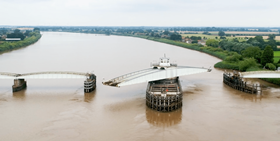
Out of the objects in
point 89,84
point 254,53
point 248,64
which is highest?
point 254,53

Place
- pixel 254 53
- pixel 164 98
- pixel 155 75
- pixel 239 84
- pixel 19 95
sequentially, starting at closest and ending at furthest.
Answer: pixel 164 98 → pixel 155 75 → pixel 19 95 → pixel 239 84 → pixel 254 53

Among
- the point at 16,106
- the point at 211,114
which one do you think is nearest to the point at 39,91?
the point at 16,106

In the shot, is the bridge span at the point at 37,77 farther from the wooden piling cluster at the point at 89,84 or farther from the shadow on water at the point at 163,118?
the shadow on water at the point at 163,118

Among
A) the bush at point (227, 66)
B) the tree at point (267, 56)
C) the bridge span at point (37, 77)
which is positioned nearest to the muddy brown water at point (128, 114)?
the bridge span at point (37, 77)

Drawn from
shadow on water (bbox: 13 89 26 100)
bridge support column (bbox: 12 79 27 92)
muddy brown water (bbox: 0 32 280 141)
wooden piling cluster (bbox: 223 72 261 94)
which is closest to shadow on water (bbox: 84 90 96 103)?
muddy brown water (bbox: 0 32 280 141)

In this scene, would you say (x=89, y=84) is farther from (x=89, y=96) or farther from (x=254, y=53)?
(x=254, y=53)

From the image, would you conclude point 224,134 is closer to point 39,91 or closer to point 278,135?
point 278,135

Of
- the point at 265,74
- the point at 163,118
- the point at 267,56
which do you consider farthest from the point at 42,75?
the point at 267,56

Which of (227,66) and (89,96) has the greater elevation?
(227,66)
